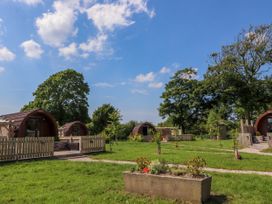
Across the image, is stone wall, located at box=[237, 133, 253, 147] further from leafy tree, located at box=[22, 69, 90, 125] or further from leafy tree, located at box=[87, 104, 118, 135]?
leafy tree, located at box=[22, 69, 90, 125]

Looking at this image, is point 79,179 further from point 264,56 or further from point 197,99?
point 197,99

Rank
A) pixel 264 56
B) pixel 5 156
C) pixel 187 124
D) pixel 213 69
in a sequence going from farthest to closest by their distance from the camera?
pixel 187 124 → pixel 213 69 → pixel 264 56 → pixel 5 156

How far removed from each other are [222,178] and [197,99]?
37913 millimetres

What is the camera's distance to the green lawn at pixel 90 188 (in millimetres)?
5617

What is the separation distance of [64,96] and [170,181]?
127ft

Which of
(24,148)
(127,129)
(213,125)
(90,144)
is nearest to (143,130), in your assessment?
(127,129)

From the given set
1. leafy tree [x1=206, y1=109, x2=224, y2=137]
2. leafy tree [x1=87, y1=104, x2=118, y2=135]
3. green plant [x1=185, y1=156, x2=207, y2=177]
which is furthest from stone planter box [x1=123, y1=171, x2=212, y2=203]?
leafy tree [x1=87, y1=104, x2=118, y2=135]

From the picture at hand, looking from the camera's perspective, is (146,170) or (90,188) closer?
(146,170)

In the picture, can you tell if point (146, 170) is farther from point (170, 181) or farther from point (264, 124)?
point (264, 124)

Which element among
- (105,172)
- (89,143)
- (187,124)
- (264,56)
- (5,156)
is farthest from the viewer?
(187,124)

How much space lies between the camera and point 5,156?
1195 cm

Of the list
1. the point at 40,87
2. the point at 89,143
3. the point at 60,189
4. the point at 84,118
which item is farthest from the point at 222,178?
the point at 40,87

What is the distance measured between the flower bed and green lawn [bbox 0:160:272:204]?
0.70ft

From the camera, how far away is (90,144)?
1692 cm
